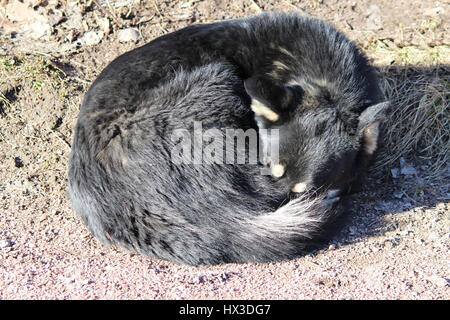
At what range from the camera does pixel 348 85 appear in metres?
3.80

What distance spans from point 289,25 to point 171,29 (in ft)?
5.74

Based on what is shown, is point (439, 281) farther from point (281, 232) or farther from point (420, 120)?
point (420, 120)

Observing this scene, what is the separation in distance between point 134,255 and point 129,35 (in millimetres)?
2762

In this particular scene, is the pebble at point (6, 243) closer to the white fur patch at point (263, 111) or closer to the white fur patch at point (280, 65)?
the white fur patch at point (263, 111)

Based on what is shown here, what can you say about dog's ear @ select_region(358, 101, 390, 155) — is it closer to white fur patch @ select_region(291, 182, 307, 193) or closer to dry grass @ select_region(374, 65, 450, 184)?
white fur patch @ select_region(291, 182, 307, 193)

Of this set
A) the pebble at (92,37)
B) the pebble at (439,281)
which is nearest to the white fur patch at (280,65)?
the pebble at (439,281)

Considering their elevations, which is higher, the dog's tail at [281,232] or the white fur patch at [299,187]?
the white fur patch at [299,187]

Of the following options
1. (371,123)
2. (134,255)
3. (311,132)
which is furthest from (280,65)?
(134,255)

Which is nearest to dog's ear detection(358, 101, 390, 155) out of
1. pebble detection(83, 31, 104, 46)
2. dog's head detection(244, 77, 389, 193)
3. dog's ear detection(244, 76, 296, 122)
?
dog's head detection(244, 77, 389, 193)

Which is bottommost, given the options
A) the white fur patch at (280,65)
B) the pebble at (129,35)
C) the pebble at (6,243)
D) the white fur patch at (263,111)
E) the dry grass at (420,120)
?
the dry grass at (420,120)

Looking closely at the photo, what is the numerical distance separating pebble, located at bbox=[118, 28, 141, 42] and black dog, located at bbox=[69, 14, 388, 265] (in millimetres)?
1336

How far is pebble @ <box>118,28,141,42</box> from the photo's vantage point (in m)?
5.31

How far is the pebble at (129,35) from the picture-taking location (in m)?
5.31

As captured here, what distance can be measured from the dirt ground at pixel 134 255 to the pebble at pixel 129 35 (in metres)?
0.02
